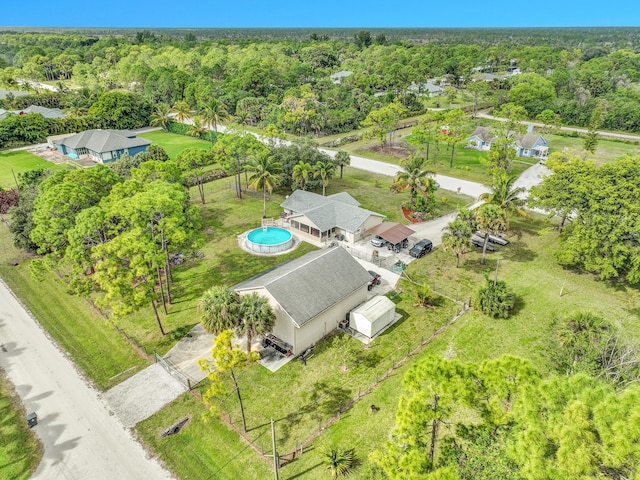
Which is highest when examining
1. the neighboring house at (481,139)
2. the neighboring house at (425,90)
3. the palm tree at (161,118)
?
the neighboring house at (425,90)

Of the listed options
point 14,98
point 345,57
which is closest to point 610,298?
point 14,98

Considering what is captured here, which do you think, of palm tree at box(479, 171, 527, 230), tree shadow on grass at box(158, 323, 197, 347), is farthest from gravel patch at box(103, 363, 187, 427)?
palm tree at box(479, 171, 527, 230)

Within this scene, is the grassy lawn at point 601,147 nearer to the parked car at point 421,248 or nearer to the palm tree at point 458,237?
the parked car at point 421,248

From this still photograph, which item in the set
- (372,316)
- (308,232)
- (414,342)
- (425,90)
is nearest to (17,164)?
(308,232)

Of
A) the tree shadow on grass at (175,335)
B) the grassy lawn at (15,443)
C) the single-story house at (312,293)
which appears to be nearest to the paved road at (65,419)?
the grassy lawn at (15,443)

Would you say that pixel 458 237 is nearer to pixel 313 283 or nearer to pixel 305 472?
pixel 313 283

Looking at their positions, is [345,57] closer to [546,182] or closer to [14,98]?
[14,98]
